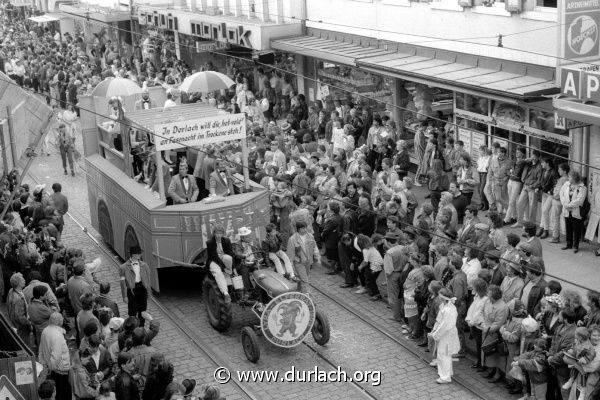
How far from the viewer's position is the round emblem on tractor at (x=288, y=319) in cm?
1407

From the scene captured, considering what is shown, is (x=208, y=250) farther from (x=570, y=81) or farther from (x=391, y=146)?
(x=391, y=146)

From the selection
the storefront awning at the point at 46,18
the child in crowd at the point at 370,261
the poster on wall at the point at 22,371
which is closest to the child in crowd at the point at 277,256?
the child in crowd at the point at 370,261

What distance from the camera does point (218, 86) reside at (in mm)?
A: 22891

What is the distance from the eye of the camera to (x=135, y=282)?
15195 mm

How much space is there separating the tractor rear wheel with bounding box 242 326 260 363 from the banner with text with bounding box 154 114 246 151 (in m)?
3.26

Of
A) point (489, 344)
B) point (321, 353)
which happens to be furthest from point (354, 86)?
point (489, 344)

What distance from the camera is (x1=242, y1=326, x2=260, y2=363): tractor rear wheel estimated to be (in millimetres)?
14258

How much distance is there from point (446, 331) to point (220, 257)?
11.8 feet

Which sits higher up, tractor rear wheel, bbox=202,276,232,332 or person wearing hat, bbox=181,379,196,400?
person wearing hat, bbox=181,379,196,400

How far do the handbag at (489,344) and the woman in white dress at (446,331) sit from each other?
1.10 ft

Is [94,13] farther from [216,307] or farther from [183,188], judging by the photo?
[216,307]

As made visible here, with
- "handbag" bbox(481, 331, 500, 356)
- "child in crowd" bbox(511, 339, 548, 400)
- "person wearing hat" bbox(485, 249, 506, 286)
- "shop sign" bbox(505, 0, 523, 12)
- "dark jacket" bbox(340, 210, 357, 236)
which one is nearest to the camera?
"child in crowd" bbox(511, 339, 548, 400)

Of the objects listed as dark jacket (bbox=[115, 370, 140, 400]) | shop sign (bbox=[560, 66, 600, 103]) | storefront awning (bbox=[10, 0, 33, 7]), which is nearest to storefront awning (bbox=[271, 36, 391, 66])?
shop sign (bbox=[560, 66, 600, 103])

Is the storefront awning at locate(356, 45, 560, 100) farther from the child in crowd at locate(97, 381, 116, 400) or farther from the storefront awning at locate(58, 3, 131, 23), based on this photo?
the storefront awning at locate(58, 3, 131, 23)
